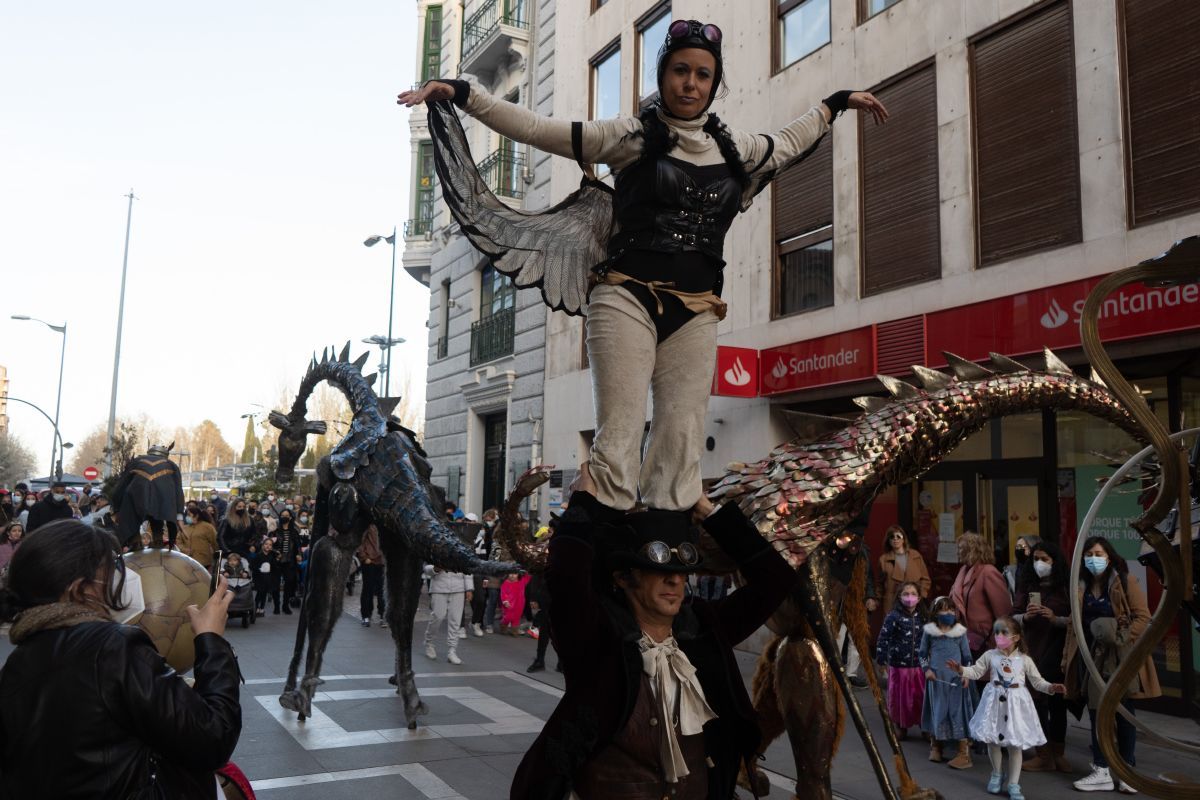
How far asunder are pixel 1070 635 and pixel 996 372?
330 centimetres

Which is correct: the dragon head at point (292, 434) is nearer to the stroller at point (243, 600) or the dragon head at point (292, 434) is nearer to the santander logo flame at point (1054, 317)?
the stroller at point (243, 600)

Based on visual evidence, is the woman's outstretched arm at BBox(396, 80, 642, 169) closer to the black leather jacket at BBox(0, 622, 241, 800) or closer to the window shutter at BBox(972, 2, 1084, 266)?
the black leather jacket at BBox(0, 622, 241, 800)

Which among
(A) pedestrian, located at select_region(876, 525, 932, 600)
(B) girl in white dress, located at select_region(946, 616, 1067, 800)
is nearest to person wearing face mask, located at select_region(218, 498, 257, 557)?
(A) pedestrian, located at select_region(876, 525, 932, 600)

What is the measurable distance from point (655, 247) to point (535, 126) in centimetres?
57

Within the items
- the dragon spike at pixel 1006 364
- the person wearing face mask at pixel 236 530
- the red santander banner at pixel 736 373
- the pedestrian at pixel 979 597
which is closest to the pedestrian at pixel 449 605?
the red santander banner at pixel 736 373

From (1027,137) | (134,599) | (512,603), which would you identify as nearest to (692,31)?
(134,599)

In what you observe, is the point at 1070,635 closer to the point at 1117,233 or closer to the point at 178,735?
the point at 1117,233

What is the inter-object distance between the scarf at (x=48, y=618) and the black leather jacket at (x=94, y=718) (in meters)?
0.02

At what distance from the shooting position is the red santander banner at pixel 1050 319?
7285 millimetres

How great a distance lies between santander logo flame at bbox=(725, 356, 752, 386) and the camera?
448 inches

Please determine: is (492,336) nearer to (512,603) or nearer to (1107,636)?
(512,603)

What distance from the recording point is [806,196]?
11.6 metres

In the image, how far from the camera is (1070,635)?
258 inches

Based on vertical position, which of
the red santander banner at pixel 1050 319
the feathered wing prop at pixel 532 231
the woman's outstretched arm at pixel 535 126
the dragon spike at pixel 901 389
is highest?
the red santander banner at pixel 1050 319
